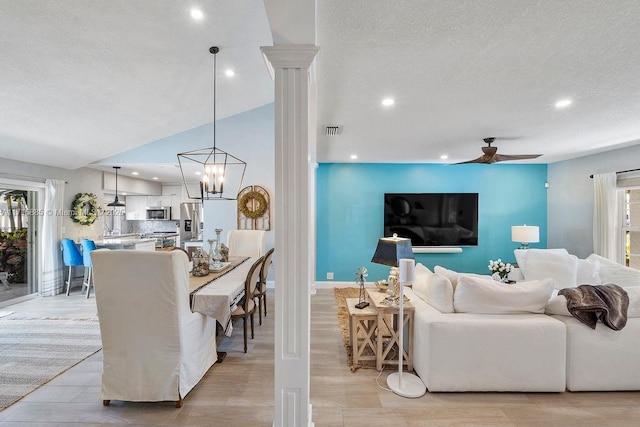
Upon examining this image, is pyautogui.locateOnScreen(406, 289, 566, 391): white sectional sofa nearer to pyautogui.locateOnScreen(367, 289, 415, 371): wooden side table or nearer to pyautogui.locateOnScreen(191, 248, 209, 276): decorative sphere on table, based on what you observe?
pyautogui.locateOnScreen(367, 289, 415, 371): wooden side table

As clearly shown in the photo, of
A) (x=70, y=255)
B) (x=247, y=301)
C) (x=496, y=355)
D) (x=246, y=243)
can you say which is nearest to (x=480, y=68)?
(x=496, y=355)

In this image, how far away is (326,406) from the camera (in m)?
2.08

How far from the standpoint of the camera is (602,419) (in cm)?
194

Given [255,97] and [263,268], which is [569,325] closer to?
[263,268]

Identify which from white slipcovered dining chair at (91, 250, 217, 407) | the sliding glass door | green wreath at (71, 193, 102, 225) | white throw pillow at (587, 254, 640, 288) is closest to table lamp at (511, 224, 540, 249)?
white throw pillow at (587, 254, 640, 288)

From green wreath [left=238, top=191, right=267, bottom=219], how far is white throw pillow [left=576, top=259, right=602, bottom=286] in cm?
468

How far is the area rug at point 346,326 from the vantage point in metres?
2.62

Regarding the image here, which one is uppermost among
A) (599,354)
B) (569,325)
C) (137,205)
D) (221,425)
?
(137,205)

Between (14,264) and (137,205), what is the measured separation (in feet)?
11.2

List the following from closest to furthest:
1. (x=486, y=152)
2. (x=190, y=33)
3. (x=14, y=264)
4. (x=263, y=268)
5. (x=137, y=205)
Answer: (x=190, y=33) → (x=263, y=268) → (x=486, y=152) → (x=14, y=264) → (x=137, y=205)

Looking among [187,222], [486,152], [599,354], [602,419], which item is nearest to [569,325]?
[599,354]

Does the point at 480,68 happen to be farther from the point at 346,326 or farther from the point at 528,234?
the point at 528,234

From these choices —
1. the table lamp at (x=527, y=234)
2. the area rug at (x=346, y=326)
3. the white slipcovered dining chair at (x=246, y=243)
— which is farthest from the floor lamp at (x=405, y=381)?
the table lamp at (x=527, y=234)

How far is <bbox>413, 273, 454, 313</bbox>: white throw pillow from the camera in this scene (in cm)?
236
